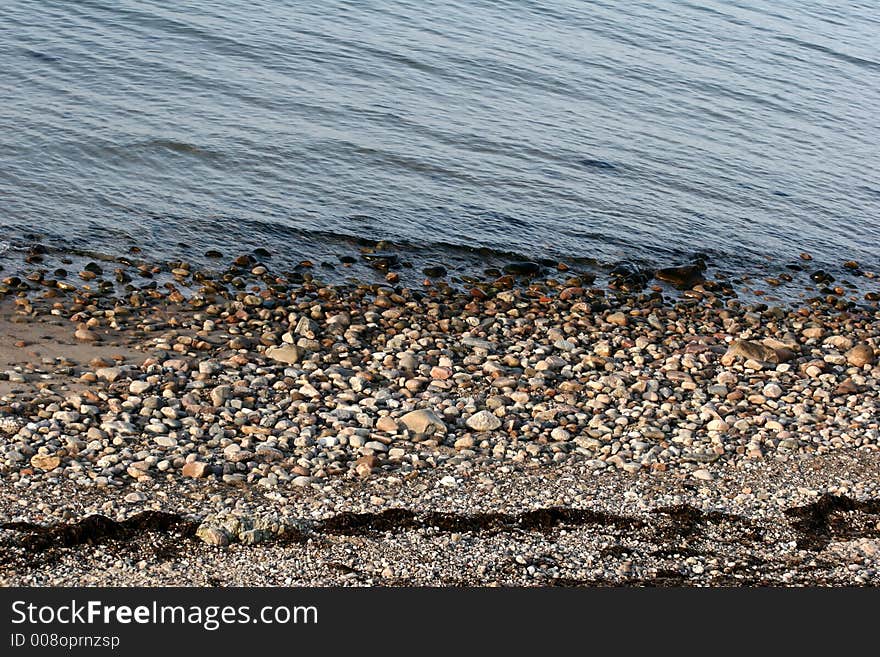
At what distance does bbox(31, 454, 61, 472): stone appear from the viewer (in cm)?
1017

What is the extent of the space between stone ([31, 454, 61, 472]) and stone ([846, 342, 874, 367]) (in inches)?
417

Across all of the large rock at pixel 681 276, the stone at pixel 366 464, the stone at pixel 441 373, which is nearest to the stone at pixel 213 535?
the stone at pixel 366 464

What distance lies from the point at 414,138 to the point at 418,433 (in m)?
13.1

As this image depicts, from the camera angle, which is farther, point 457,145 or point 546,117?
point 546,117

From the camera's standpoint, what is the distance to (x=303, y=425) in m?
11.5

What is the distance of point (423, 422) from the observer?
11758mm

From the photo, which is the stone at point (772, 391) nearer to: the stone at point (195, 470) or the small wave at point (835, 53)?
the stone at point (195, 470)

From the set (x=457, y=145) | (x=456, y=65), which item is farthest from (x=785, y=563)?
(x=456, y=65)

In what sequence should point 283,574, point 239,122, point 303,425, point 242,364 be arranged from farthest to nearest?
point 239,122
point 242,364
point 303,425
point 283,574

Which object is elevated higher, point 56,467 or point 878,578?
point 878,578

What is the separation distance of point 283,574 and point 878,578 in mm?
5399

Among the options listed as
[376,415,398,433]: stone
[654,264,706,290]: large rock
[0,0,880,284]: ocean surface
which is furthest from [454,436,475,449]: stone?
[654,264,706,290]: large rock

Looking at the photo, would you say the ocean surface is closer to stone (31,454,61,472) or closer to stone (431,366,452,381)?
stone (431,366,452,381)

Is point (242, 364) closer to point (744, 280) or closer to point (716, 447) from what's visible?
point (716, 447)
